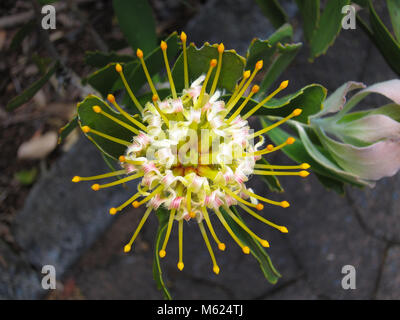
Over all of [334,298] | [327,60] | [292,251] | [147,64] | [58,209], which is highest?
[327,60]

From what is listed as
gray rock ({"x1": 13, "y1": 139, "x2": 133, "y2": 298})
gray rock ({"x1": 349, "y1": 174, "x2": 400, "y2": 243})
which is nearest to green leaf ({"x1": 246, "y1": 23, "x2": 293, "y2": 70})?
gray rock ({"x1": 13, "y1": 139, "x2": 133, "y2": 298})

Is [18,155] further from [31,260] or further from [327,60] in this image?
[327,60]

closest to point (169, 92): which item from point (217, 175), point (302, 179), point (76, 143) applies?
point (217, 175)

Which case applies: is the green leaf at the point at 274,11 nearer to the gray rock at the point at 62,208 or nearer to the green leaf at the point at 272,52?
the green leaf at the point at 272,52

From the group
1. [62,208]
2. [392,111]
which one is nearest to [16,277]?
[62,208]

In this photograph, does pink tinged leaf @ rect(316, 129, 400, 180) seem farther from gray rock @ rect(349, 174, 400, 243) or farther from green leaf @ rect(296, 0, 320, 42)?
gray rock @ rect(349, 174, 400, 243)

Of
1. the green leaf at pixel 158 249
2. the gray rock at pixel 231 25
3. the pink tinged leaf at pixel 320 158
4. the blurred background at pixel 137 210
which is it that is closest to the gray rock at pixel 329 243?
the blurred background at pixel 137 210
